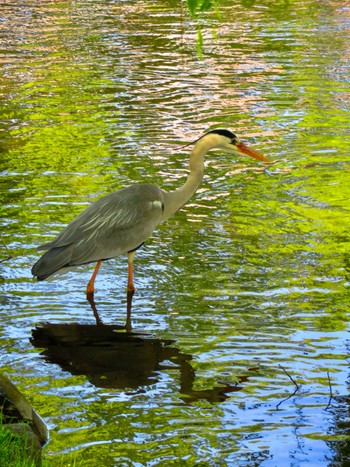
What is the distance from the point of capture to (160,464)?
581 cm

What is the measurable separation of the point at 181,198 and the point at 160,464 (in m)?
3.58

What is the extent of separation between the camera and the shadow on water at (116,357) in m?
6.89

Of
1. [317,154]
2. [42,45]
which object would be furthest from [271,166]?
[42,45]

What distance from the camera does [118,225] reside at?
27.9ft

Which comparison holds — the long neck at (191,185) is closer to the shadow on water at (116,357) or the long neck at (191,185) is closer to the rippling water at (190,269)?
the rippling water at (190,269)

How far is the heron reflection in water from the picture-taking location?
8.13 meters

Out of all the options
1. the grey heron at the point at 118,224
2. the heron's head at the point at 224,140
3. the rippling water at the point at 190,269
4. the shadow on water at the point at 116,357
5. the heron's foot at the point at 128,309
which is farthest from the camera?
the heron's head at the point at 224,140

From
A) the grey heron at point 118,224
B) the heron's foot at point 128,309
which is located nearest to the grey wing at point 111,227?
the grey heron at point 118,224

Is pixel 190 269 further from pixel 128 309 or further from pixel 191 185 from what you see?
pixel 128 309

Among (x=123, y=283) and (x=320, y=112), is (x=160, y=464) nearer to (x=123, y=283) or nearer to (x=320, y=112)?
(x=123, y=283)

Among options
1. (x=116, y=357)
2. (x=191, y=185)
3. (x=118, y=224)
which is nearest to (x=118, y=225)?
(x=118, y=224)

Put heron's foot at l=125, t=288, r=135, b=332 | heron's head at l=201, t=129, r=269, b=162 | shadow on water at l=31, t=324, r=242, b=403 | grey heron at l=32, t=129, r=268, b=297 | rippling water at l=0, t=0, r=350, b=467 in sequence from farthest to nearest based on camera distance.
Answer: heron's head at l=201, t=129, r=269, b=162, grey heron at l=32, t=129, r=268, b=297, heron's foot at l=125, t=288, r=135, b=332, shadow on water at l=31, t=324, r=242, b=403, rippling water at l=0, t=0, r=350, b=467

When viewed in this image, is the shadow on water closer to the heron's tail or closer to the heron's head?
the heron's tail

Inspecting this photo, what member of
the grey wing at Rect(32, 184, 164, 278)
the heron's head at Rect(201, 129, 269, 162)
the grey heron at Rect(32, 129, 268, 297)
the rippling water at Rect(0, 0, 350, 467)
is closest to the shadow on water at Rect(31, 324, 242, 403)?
the rippling water at Rect(0, 0, 350, 467)
